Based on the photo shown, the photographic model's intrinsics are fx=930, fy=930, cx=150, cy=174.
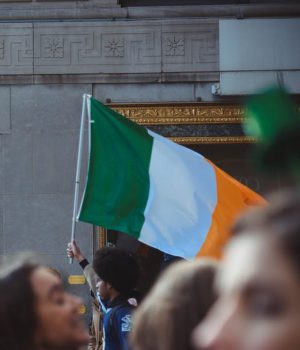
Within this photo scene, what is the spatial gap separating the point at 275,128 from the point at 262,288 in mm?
266

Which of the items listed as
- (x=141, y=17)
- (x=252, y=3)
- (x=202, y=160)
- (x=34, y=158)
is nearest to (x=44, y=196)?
(x=34, y=158)

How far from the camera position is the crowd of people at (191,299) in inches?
43.1

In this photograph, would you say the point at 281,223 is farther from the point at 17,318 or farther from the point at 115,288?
the point at 115,288

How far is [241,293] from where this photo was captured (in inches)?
44.6

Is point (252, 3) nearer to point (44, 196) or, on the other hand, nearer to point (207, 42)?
point (207, 42)

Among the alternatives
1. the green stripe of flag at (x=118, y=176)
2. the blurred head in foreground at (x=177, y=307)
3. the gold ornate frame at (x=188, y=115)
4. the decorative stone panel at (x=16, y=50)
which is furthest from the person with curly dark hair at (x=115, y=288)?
the decorative stone panel at (x=16, y=50)

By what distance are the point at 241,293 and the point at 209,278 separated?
1497 millimetres

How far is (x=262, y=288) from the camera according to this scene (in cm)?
110

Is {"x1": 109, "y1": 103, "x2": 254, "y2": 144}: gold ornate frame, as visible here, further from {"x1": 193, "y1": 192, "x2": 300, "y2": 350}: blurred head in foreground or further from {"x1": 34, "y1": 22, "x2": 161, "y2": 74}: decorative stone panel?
{"x1": 193, "y1": 192, "x2": 300, "y2": 350}: blurred head in foreground

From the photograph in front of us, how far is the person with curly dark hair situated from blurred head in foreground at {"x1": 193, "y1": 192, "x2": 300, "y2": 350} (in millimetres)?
4514

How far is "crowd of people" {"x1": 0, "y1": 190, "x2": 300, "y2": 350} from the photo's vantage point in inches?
43.1

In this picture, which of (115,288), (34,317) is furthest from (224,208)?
(34,317)

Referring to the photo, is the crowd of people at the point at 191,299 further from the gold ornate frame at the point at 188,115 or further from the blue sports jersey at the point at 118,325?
the gold ornate frame at the point at 188,115

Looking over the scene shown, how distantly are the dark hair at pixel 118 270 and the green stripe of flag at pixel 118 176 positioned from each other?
0.63 meters
